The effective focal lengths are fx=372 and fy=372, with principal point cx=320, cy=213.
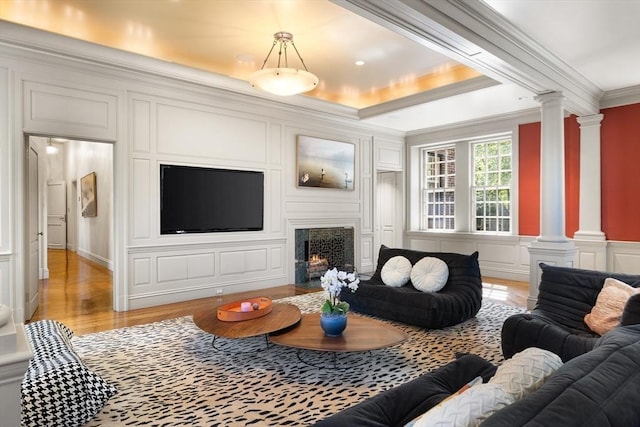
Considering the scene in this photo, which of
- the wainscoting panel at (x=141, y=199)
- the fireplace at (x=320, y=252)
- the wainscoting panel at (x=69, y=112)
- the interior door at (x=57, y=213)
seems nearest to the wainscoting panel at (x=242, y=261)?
the fireplace at (x=320, y=252)

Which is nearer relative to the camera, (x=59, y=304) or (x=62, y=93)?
(x=62, y=93)

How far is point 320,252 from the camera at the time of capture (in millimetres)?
6867

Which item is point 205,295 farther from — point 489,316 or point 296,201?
point 489,316

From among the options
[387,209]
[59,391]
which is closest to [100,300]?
[59,391]

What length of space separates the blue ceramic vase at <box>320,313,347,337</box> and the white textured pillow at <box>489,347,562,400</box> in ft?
5.76

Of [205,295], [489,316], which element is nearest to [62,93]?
[205,295]

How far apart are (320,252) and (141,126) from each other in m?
3.59

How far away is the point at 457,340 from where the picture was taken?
12.0 ft

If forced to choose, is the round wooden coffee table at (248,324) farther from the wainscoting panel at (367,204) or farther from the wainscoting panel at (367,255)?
the wainscoting panel at (367,204)

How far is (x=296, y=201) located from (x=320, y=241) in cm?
90

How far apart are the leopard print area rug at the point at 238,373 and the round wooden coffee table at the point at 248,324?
0.28m

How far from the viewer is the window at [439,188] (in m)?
7.97

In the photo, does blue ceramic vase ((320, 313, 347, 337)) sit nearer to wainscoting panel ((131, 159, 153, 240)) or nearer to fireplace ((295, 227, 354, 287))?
wainscoting panel ((131, 159, 153, 240))

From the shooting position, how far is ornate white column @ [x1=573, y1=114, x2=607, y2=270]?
5.78 meters
